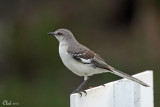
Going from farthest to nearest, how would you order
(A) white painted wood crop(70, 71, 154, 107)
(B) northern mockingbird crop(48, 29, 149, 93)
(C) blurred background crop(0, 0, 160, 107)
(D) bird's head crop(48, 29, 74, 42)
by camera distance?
→ (C) blurred background crop(0, 0, 160, 107) → (D) bird's head crop(48, 29, 74, 42) → (B) northern mockingbird crop(48, 29, 149, 93) → (A) white painted wood crop(70, 71, 154, 107)

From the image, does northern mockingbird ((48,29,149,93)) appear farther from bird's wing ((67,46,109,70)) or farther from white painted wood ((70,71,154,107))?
white painted wood ((70,71,154,107))

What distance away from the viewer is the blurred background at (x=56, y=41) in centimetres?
962

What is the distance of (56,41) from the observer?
9.73 metres

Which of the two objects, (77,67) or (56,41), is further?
(56,41)

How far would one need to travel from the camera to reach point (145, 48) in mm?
10461

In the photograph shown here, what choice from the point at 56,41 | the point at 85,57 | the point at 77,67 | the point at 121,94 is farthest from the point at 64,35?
the point at 56,41

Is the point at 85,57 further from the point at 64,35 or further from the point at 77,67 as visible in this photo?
the point at 64,35

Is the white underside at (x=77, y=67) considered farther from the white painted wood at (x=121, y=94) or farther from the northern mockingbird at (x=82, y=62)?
the white painted wood at (x=121, y=94)

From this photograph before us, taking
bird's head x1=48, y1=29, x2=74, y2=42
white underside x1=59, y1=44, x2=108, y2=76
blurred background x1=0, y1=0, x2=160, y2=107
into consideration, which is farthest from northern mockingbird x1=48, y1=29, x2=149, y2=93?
blurred background x1=0, y1=0, x2=160, y2=107

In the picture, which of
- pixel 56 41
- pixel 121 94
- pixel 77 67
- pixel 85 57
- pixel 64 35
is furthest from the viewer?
pixel 56 41

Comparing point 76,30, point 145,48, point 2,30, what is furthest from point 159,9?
point 2,30

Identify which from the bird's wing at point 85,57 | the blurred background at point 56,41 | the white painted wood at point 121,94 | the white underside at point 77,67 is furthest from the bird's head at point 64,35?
the blurred background at point 56,41

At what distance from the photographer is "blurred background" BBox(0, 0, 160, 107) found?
962 centimetres

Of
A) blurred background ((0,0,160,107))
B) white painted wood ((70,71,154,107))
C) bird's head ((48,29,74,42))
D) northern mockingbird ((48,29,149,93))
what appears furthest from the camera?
blurred background ((0,0,160,107))
